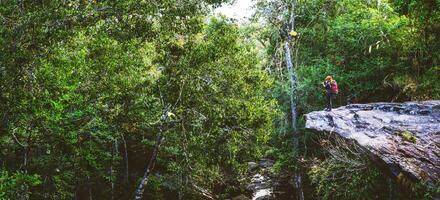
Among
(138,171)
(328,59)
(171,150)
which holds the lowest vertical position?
(138,171)

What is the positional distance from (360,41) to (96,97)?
1562 centimetres

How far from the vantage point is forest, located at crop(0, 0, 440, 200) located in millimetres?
8695

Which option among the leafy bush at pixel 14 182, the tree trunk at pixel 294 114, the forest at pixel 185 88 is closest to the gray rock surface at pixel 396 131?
the forest at pixel 185 88

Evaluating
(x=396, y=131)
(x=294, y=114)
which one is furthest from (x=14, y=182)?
(x=294, y=114)

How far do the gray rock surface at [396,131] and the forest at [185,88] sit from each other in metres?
0.67

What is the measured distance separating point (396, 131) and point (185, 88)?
7.91m

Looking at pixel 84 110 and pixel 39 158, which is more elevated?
pixel 84 110

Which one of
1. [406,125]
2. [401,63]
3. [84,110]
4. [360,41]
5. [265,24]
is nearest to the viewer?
[406,125]

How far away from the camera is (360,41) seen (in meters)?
21.3

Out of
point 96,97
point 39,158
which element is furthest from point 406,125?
point 39,158

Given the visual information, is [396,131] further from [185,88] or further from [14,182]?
[14,182]

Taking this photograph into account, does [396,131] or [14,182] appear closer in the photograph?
[14,182]

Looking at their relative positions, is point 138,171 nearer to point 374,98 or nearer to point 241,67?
point 241,67

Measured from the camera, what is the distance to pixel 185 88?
554 inches
